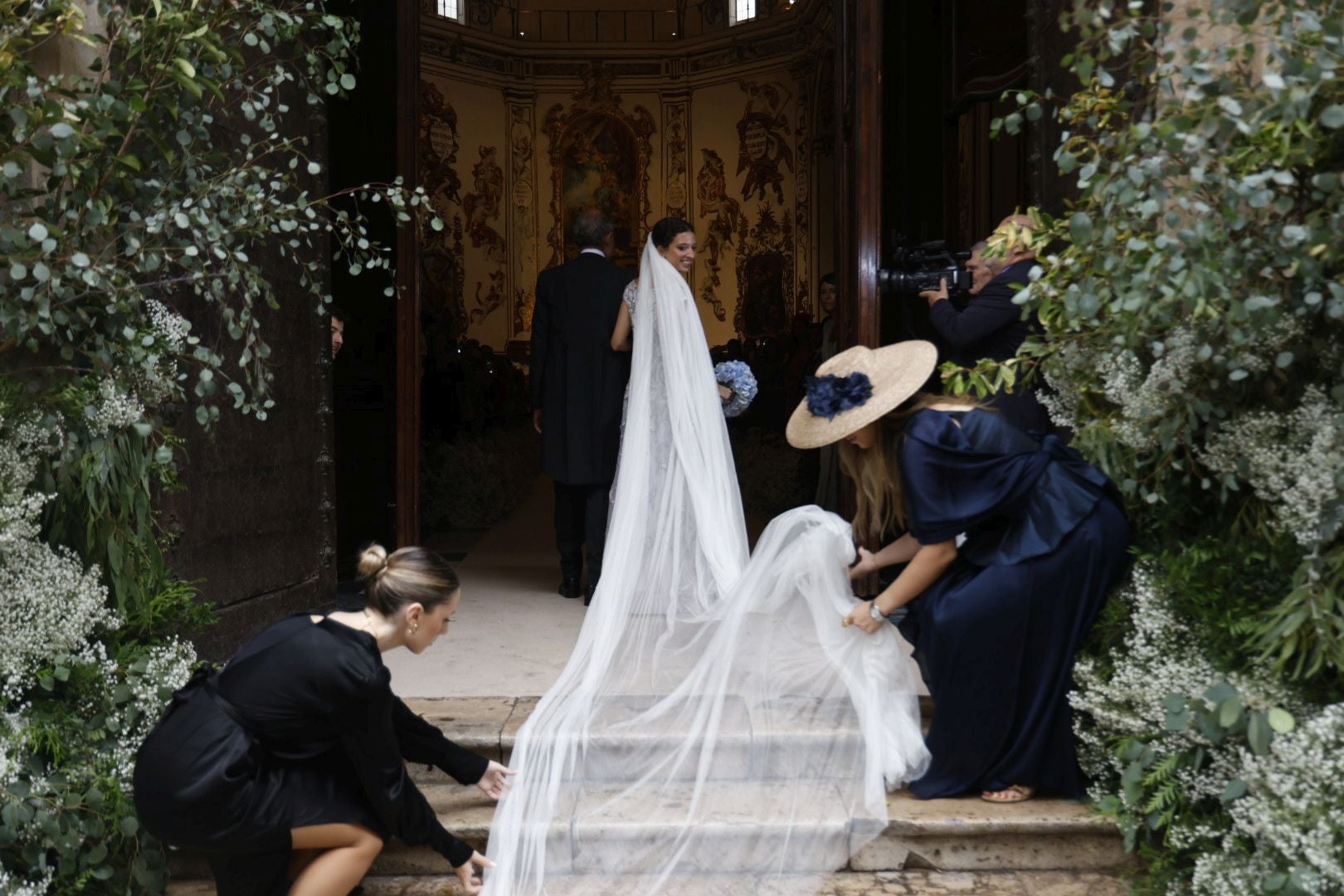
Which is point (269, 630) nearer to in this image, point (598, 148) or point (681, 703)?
point (681, 703)

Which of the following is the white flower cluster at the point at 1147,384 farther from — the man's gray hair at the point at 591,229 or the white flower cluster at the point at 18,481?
the man's gray hair at the point at 591,229

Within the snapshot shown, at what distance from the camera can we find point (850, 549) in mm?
3783

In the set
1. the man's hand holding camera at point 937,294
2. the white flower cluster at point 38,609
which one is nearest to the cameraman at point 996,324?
the man's hand holding camera at point 937,294

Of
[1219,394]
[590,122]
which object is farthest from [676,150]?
[1219,394]

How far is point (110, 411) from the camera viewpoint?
327cm

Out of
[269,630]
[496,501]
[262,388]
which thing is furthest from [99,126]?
[496,501]

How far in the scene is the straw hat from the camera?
3520mm

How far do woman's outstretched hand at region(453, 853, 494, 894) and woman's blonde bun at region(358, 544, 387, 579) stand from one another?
692 millimetres

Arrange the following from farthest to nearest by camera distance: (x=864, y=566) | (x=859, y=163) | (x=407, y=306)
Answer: (x=407, y=306), (x=859, y=163), (x=864, y=566)

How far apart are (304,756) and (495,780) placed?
1.88ft

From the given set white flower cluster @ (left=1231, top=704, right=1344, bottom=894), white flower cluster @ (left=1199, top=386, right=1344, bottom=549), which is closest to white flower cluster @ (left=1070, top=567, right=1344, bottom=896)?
white flower cluster @ (left=1231, top=704, right=1344, bottom=894)

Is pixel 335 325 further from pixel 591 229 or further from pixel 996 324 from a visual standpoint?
pixel 996 324

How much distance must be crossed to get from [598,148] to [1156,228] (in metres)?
12.8

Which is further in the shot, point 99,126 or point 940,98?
point 940,98
